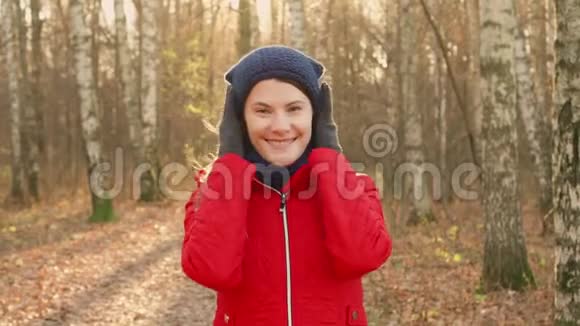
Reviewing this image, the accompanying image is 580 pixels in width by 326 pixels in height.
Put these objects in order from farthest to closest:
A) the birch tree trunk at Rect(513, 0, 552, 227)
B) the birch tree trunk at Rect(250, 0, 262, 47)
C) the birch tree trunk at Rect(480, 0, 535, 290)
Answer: the birch tree trunk at Rect(250, 0, 262, 47) → the birch tree trunk at Rect(513, 0, 552, 227) → the birch tree trunk at Rect(480, 0, 535, 290)

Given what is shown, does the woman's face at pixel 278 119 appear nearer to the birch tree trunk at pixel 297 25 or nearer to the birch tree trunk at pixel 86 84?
the birch tree trunk at pixel 297 25

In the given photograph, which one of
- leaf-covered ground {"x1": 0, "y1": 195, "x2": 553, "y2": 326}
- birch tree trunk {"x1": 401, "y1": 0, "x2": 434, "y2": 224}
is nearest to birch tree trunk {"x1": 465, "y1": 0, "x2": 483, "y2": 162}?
birch tree trunk {"x1": 401, "y1": 0, "x2": 434, "y2": 224}

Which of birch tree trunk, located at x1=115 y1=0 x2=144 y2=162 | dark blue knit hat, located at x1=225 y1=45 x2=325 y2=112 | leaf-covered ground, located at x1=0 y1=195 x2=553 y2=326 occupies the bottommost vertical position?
leaf-covered ground, located at x1=0 y1=195 x2=553 y2=326

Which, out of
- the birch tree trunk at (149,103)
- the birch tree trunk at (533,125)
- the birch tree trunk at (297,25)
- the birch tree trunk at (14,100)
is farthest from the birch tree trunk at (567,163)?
the birch tree trunk at (14,100)

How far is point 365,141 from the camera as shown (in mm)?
24594

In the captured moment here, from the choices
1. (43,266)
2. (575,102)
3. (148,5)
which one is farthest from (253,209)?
(148,5)

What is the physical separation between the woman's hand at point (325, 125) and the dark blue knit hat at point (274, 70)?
51 mm

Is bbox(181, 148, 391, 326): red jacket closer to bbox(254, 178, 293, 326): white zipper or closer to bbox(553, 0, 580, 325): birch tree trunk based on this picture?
bbox(254, 178, 293, 326): white zipper

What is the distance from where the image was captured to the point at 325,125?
217cm

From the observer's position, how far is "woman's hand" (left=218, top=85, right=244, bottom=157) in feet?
7.00

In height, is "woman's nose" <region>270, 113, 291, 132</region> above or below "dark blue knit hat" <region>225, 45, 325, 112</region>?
below

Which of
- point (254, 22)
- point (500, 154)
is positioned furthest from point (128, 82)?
point (500, 154)

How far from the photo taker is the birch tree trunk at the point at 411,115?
12469mm

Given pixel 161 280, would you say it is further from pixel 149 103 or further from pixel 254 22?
pixel 254 22
